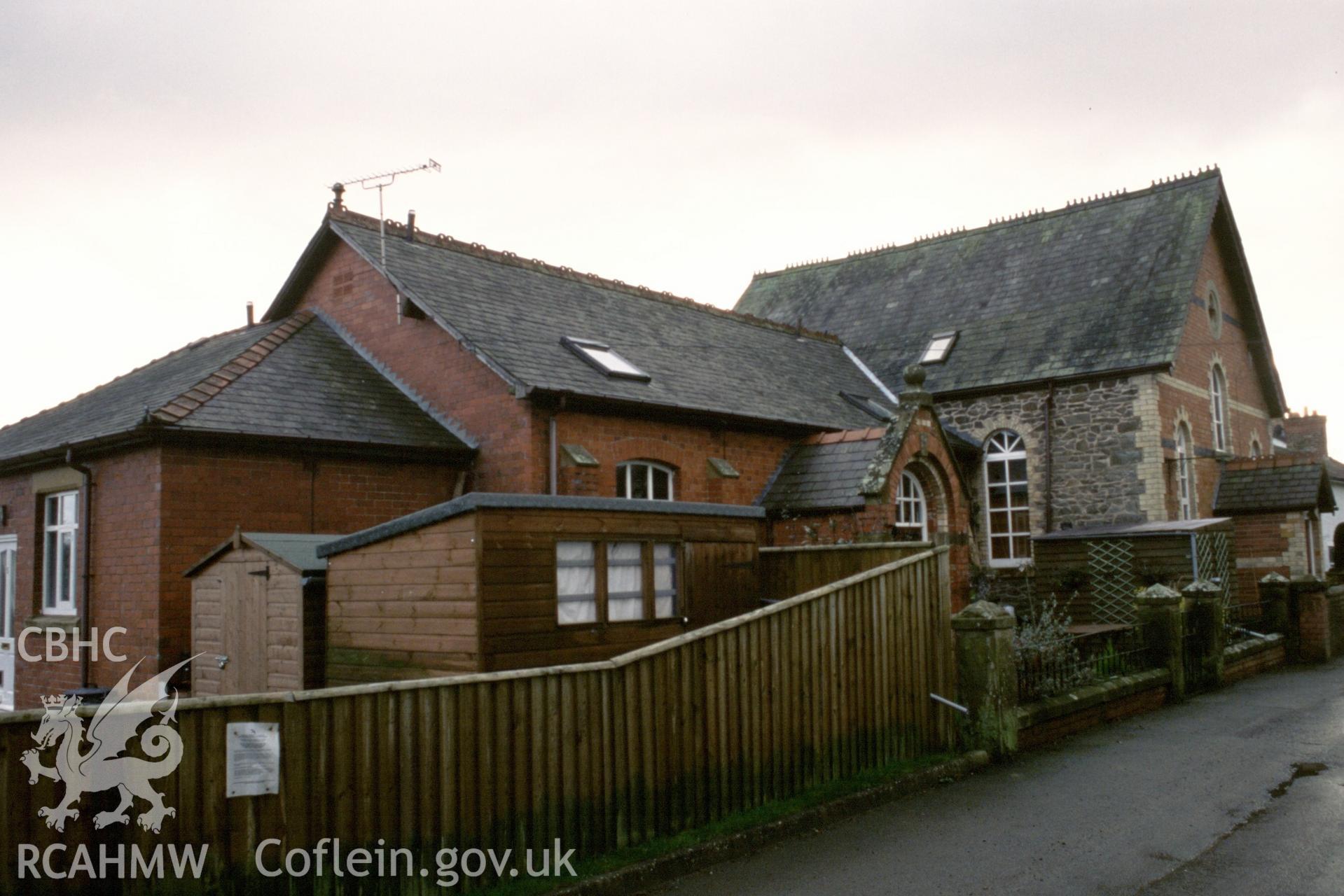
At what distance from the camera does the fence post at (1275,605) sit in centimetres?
1853

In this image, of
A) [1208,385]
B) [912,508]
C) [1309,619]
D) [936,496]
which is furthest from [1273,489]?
[912,508]

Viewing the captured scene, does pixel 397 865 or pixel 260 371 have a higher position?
pixel 260 371

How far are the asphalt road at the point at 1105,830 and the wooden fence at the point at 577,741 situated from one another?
24.9 inches

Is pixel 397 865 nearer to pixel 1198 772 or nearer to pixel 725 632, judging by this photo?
pixel 725 632

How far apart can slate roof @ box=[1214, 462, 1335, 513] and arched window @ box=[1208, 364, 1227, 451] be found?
85cm

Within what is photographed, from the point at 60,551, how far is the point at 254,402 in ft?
11.9

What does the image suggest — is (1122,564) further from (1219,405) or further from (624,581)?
(624,581)

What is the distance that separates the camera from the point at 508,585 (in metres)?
8.60

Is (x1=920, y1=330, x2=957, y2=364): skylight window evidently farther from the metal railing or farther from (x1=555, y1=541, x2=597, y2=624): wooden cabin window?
(x1=555, y1=541, x2=597, y2=624): wooden cabin window

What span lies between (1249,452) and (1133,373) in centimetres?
745

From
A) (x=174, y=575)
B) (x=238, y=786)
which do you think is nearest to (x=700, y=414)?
(x=174, y=575)

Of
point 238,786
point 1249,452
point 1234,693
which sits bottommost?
point 1234,693

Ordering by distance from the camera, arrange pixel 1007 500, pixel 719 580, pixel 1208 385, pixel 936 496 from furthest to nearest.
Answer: pixel 1208 385 < pixel 1007 500 < pixel 936 496 < pixel 719 580

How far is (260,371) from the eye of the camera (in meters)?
14.9
